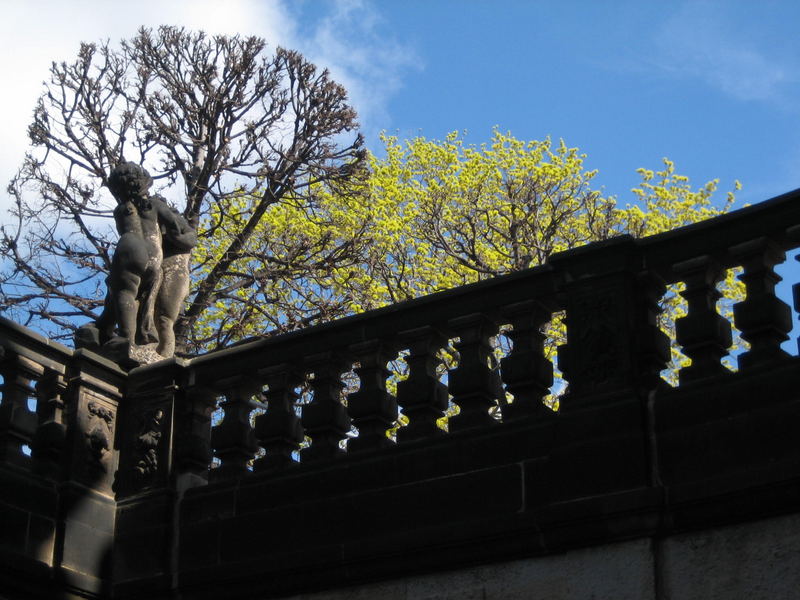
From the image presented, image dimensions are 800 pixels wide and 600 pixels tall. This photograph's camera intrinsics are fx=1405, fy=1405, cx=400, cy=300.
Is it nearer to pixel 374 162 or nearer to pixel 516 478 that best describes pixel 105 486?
pixel 516 478

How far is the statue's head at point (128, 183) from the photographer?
10070 mm

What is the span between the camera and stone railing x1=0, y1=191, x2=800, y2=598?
6.95 metres

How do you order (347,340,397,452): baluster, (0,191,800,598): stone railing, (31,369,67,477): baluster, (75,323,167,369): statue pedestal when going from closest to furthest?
(0,191,800,598): stone railing → (347,340,397,452): baluster → (31,369,67,477): baluster → (75,323,167,369): statue pedestal

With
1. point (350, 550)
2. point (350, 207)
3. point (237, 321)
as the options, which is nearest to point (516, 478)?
point (350, 550)

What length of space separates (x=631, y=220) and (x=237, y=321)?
7.41 metres

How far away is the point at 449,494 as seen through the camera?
7641mm

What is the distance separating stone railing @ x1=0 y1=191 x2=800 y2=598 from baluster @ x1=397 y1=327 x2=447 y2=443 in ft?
0.04

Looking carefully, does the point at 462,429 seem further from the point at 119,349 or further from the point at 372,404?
the point at 119,349

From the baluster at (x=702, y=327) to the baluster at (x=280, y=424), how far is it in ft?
8.10

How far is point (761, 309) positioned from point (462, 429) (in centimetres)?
177

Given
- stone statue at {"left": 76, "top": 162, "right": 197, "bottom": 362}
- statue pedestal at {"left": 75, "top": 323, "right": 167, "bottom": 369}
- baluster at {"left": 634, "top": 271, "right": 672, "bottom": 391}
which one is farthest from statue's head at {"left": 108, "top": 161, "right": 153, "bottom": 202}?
baluster at {"left": 634, "top": 271, "right": 672, "bottom": 391}

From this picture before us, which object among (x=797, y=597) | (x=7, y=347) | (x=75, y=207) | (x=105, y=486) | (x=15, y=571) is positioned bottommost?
(x=797, y=597)

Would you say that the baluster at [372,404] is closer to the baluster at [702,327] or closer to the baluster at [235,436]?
→ the baluster at [235,436]

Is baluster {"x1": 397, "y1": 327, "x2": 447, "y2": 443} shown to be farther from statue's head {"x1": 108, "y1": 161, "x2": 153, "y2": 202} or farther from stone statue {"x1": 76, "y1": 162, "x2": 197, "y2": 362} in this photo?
statue's head {"x1": 108, "y1": 161, "x2": 153, "y2": 202}
